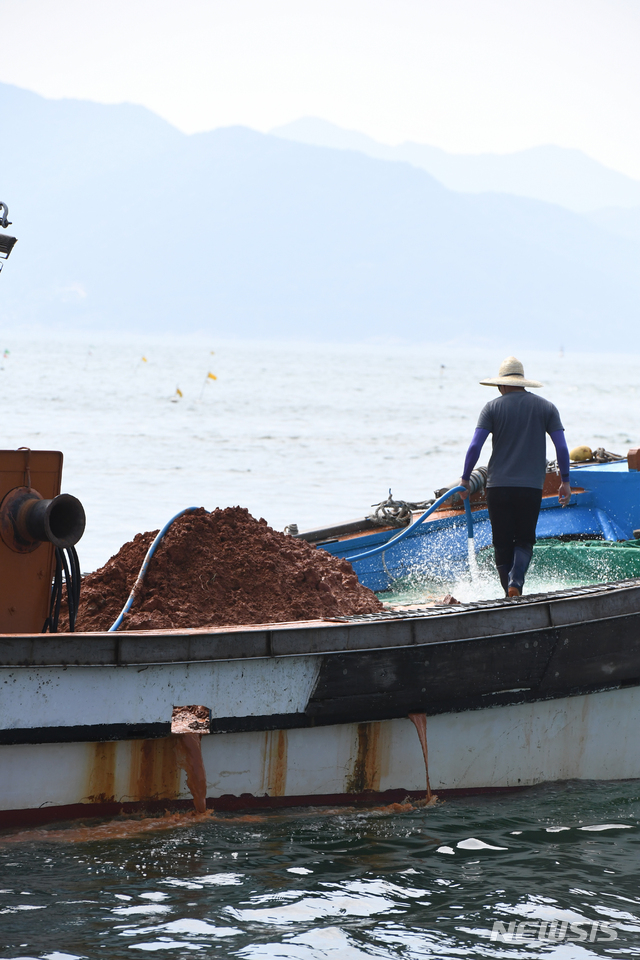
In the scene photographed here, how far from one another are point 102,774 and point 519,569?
288 cm

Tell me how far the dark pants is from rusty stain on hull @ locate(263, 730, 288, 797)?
2.25 metres

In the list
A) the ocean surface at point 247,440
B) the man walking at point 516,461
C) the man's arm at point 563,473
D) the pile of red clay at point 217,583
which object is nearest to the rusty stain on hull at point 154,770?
the pile of red clay at point 217,583

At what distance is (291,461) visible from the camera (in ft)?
91.2

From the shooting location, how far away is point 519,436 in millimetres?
6250

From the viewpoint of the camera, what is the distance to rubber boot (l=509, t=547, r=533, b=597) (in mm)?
6273

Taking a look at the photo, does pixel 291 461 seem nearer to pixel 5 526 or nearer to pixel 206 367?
pixel 5 526

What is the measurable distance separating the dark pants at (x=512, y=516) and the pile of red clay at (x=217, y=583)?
107 centimetres

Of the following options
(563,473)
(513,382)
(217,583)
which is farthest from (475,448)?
(217,583)

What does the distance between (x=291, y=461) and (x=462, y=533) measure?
1974 centimetres

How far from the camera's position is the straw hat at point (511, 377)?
6.35 metres

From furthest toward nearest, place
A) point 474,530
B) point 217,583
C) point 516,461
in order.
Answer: point 474,530 → point 516,461 → point 217,583

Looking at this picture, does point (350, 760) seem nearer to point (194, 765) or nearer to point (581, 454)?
point (194, 765)

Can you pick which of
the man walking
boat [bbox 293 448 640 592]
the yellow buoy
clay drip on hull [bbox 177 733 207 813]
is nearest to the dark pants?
the man walking

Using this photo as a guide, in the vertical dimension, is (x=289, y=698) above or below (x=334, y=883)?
above
